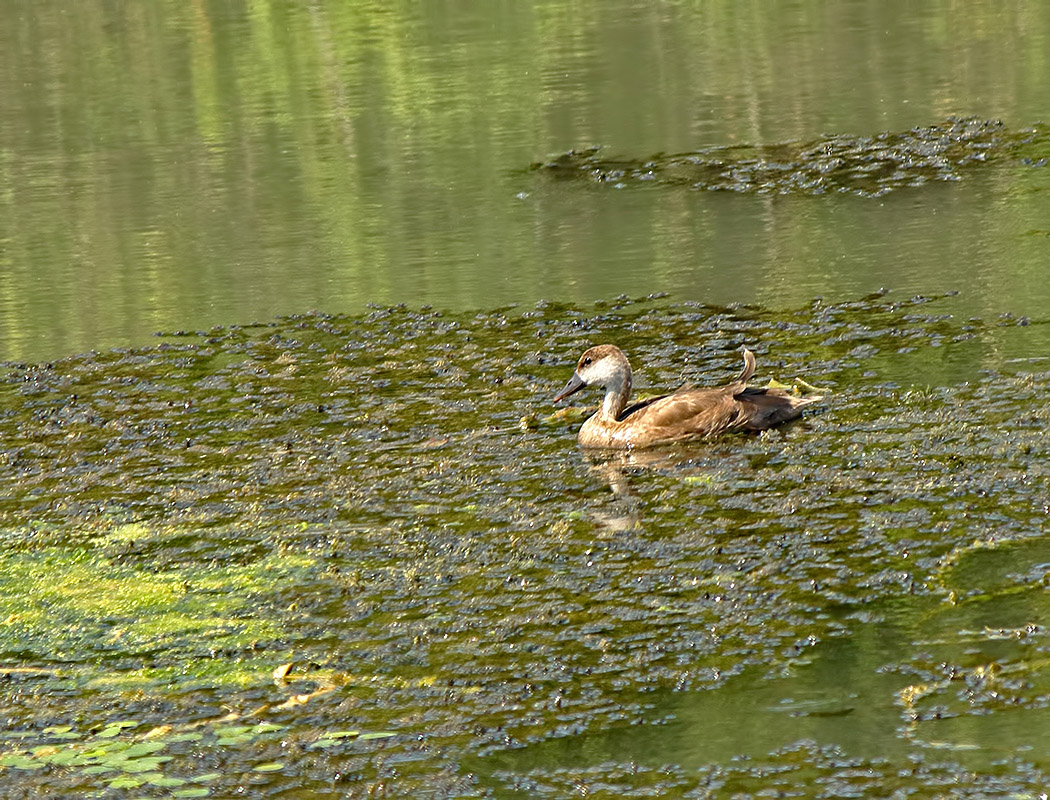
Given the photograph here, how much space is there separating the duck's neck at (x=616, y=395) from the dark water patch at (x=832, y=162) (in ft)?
26.4

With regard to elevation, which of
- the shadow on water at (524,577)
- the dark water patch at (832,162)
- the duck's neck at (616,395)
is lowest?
the shadow on water at (524,577)

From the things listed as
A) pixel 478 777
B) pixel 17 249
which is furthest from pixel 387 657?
pixel 17 249

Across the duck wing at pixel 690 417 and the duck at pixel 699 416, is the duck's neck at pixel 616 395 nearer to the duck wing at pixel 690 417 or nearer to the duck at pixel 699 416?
the duck at pixel 699 416

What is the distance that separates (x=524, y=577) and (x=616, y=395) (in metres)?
3.17

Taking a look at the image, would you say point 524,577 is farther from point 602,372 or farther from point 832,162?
point 832,162

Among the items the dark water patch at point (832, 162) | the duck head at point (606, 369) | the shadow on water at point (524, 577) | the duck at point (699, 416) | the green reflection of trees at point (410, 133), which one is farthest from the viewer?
the dark water patch at point (832, 162)

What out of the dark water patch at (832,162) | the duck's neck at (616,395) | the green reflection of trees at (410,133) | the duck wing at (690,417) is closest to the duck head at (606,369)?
the duck's neck at (616,395)

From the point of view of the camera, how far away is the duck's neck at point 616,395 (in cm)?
1231

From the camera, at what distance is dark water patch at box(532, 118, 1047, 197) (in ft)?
66.9

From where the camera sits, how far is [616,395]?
40.7 feet

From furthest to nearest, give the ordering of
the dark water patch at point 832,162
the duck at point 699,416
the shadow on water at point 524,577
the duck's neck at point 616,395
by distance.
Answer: the dark water patch at point 832,162 → the duck's neck at point 616,395 → the duck at point 699,416 → the shadow on water at point 524,577

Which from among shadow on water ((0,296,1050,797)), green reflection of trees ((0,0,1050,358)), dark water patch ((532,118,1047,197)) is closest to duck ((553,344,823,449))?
shadow on water ((0,296,1050,797))

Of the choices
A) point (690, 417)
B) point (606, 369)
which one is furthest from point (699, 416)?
point (606, 369)

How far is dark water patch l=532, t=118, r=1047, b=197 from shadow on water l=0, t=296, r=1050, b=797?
20.2 feet
